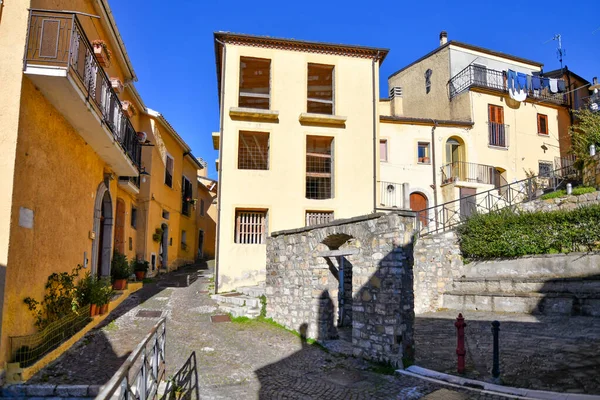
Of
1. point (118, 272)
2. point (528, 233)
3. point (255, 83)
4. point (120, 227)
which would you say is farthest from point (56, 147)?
point (528, 233)

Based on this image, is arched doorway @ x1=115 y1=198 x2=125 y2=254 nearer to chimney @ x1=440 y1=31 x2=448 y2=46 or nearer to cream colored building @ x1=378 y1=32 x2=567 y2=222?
cream colored building @ x1=378 y1=32 x2=567 y2=222

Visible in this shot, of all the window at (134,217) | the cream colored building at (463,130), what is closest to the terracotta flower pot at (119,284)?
the window at (134,217)

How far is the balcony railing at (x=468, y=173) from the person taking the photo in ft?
70.7

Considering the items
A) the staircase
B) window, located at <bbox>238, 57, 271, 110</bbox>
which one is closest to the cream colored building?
window, located at <bbox>238, 57, 271, 110</bbox>

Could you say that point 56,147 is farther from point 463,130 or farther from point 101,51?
point 463,130

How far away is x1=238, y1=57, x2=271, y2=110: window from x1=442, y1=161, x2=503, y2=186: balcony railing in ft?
33.1

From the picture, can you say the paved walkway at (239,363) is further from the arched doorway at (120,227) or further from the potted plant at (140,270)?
the potted plant at (140,270)

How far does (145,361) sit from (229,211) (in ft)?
33.2

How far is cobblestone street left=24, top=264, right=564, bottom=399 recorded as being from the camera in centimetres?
641

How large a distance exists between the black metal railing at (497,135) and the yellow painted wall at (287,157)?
8.97 meters

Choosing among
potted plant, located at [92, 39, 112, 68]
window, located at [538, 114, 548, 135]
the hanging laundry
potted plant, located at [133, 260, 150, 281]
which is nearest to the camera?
potted plant, located at [92, 39, 112, 68]

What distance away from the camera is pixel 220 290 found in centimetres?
1437

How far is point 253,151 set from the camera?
54.2ft

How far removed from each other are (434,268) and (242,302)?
21.6ft
